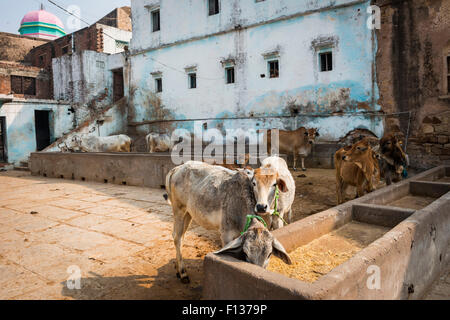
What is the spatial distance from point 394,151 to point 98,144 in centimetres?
1382

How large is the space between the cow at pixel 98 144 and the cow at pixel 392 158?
517 inches

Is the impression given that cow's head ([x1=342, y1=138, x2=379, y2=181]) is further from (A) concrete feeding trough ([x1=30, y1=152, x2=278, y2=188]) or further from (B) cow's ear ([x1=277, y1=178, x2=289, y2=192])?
(B) cow's ear ([x1=277, y1=178, x2=289, y2=192])

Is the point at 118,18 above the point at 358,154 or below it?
above

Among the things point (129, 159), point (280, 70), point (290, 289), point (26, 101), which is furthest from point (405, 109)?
point (26, 101)

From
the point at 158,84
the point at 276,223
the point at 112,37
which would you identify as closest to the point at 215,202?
Result: the point at 276,223

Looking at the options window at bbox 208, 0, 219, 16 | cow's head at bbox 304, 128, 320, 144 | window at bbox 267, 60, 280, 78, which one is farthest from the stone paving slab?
window at bbox 208, 0, 219, 16

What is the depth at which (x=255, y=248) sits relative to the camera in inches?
97.5

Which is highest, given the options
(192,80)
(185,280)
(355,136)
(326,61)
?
(192,80)

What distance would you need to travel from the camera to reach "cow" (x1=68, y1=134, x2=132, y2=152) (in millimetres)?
15719

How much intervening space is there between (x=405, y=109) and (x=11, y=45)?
1321 inches

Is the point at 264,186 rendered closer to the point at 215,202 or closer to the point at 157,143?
the point at 215,202

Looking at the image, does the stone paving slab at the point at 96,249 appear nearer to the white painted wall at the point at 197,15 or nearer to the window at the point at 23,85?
the white painted wall at the point at 197,15

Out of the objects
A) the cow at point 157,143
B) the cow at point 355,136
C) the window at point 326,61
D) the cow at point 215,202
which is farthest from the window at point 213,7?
Answer: the cow at point 215,202

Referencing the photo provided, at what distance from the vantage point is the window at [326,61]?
1340 cm
